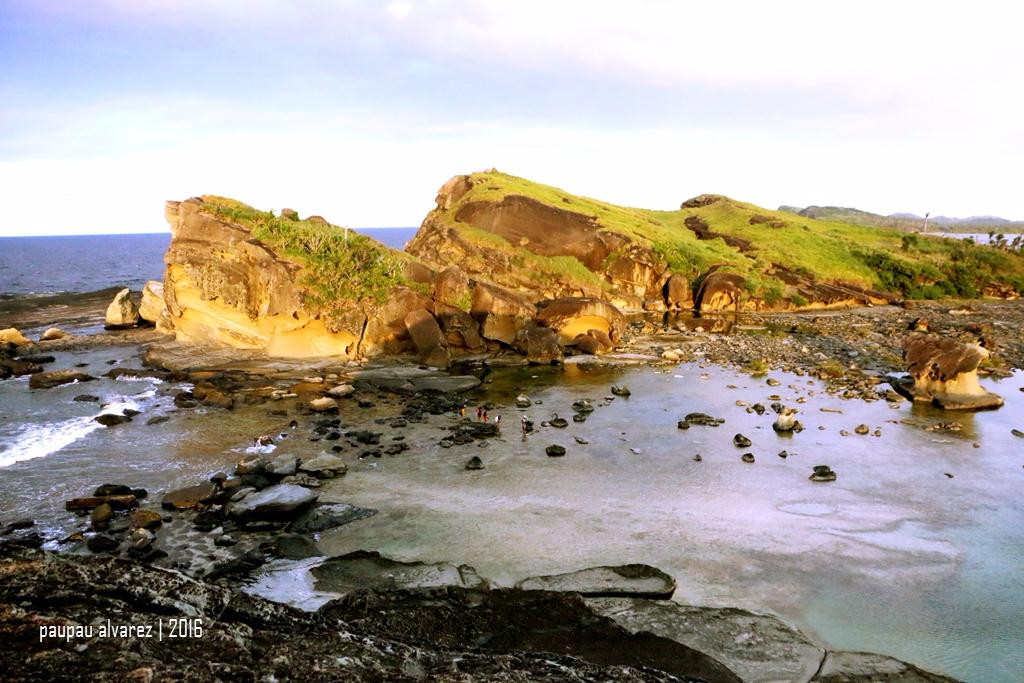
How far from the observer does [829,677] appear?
41.9 feet

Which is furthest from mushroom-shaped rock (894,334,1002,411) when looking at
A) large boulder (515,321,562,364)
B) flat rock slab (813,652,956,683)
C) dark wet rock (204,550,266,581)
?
dark wet rock (204,550,266,581)

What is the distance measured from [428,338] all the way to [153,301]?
24853 mm

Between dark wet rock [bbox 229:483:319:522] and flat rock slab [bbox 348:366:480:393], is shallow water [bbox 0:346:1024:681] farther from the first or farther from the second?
flat rock slab [bbox 348:366:480:393]

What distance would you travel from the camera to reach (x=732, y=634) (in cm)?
1413

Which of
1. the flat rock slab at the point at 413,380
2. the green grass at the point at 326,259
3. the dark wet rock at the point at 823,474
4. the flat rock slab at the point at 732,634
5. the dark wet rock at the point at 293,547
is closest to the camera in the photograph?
the flat rock slab at the point at 732,634

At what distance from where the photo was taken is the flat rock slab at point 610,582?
1559 centimetres

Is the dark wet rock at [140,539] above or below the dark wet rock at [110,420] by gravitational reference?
below

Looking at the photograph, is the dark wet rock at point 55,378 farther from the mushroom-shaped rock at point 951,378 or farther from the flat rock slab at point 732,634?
the mushroom-shaped rock at point 951,378

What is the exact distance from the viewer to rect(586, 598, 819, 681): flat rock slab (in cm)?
1308

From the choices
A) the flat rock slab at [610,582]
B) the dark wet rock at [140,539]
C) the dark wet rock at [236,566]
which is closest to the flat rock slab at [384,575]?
the flat rock slab at [610,582]

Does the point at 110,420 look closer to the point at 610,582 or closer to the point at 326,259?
the point at 326,259

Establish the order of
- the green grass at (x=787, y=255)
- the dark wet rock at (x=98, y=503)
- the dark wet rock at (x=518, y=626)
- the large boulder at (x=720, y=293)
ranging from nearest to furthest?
the dark wet rock at (x=518, y=626) < the dark wet rock at (x=98, y=503) < the large boulder at (x=720, y=293) < the green grass at (x=787, y=255)

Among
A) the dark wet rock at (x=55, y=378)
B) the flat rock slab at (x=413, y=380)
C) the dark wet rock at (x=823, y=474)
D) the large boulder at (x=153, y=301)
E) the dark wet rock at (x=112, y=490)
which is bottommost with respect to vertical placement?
the dark wet rock at (x=112, y=490)

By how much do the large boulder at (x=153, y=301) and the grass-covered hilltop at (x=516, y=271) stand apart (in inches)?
170
